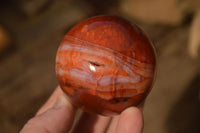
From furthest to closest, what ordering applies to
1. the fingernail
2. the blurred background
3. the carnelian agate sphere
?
the blurred background → the fingernail → the carnelian agate sphere

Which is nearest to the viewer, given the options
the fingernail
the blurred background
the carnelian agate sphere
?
the carnelian agate sphere

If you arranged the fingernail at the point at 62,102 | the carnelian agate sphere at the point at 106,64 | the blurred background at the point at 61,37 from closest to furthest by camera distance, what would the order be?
the carnelian agate sphere at the point at 106,64
the fingernail at the point at 62,102
the blurred background at the point at 61,37

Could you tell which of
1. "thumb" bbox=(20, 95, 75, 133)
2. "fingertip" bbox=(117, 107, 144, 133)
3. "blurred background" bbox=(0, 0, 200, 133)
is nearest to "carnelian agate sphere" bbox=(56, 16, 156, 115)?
"fingertip" bbox=(117, 107, 144, 133)

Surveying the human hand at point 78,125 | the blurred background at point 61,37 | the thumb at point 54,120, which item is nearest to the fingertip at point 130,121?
the human hand at point 78,125

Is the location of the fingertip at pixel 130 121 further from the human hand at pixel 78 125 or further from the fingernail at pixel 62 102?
the fingernail at pixel 62 102

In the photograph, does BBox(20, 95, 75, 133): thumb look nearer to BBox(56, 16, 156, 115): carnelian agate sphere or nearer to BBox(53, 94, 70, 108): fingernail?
BBox(53, 94, 70, 108): fingernail

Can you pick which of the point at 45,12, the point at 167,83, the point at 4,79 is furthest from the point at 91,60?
the point at 45,12

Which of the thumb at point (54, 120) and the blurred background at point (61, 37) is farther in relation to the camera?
the blurred background at point (61, 37)

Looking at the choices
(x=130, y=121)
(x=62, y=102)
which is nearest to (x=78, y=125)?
(x=62, y=102)

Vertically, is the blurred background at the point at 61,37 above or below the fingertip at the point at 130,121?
below
